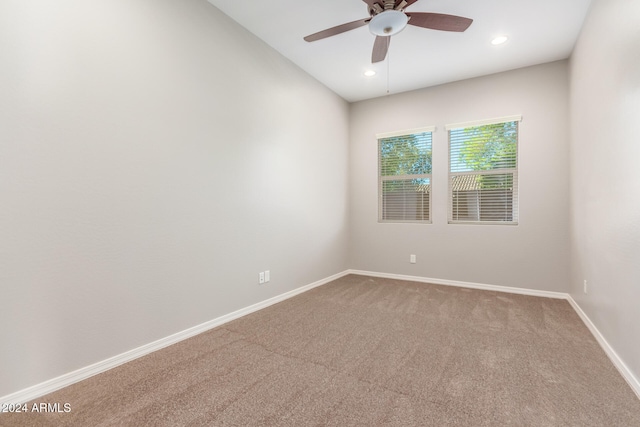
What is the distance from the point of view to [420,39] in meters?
3.13

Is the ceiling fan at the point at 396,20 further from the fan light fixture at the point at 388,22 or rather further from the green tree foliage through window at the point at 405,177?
the green tree foliage through window at the point at 405,177

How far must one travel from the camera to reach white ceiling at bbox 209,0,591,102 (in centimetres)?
265

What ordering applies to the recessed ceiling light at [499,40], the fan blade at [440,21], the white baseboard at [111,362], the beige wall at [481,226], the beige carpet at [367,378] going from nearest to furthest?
the beige carpet at [367,378] < the white baseboard at [111,362] < the fan blade at [440,21] < the recessed ceiling light at [499,40] < the beige wall at [481,226]

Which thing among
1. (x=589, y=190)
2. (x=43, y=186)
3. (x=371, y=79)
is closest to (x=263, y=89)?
(x=371, y=79)

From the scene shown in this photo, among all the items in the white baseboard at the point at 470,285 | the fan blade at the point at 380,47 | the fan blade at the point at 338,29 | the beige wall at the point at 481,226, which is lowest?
the white baseboard at the point at 470,285

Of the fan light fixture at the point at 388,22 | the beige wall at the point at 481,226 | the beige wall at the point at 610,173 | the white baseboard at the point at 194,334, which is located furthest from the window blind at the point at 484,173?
the fan light fixture at the point at 388,22

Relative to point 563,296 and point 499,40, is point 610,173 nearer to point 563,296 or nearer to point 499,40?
point 499,40

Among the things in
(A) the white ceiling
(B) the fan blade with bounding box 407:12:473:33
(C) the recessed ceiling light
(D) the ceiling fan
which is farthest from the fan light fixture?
(C) the recessed ceiling light

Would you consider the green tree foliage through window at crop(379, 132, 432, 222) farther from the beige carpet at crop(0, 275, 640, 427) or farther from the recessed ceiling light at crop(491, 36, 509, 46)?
the beige carpet at crop(0, 275, 640, 427)

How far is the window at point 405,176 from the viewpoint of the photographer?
175 inches

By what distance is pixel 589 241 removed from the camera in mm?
2666

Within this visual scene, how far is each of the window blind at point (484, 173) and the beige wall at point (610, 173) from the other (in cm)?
81

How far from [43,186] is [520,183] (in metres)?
4.73

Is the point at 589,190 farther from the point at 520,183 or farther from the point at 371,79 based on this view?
the point at 371,79
